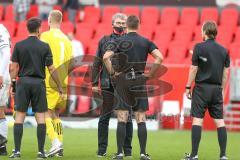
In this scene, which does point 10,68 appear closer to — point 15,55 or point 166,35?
point 15,55

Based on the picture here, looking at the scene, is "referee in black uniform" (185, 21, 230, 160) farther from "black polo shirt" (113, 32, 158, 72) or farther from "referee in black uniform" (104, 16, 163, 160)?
"black polo shirt" (113, 32, 158, 72)

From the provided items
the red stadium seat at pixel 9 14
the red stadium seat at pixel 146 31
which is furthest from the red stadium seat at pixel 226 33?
the red stadium seat at pixel 9 14

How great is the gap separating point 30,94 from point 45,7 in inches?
557

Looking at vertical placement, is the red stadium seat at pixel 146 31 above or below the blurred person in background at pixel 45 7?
below

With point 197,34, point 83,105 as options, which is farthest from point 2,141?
point 197,34

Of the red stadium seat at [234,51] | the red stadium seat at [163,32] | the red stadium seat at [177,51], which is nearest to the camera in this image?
the red stadium seat at [234,51]

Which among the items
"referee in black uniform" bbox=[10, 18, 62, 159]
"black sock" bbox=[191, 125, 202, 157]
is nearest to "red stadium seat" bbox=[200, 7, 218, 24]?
"black sock" bbox=[191, 125, 202, 157]

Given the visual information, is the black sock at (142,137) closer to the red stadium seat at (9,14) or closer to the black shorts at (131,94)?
the black shorts at (131,94)

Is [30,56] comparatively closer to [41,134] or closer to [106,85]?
[41,134]

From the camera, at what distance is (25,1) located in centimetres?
2525

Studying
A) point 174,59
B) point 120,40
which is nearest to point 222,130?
point 120,40

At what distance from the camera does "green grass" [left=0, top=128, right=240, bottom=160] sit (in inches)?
532

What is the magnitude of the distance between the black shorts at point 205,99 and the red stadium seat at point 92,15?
13.2 meters

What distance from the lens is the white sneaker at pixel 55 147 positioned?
13.1 meters
